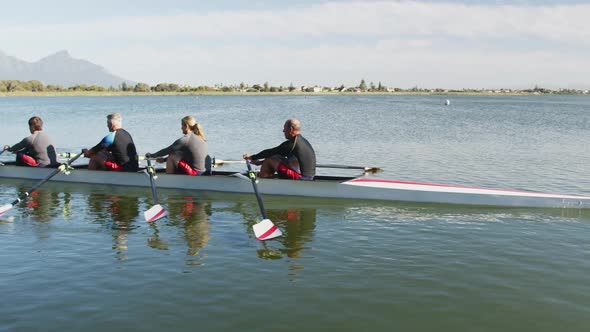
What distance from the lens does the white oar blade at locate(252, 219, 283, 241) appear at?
9531 mm

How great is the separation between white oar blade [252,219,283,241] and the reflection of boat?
124 inches

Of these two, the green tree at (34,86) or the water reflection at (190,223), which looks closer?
the water reflection at (190,223)

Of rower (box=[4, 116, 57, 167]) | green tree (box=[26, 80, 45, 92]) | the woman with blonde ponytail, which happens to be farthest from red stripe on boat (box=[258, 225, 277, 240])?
green tree (box=[26, 80, 45, 92])

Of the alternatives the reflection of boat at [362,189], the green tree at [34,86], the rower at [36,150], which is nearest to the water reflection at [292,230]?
the reflection of boat at [362,189]

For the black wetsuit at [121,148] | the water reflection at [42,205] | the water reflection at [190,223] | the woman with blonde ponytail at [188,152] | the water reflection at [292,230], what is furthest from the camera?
the black wetsuit at [121,148]

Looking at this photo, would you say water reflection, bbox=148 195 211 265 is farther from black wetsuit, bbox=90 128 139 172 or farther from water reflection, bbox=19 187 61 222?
water reflection, bbox=19 187 61 222

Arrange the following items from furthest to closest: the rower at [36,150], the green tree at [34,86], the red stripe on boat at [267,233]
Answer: the green tree at [34,86] → the rower at [36,150] → the red stripe on boat at [267,233]

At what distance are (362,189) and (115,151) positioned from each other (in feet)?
22.5

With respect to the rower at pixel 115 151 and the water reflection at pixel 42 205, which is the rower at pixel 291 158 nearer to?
the rower at pixel 115 151

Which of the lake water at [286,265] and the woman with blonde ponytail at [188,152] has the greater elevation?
the woman with blonde ponytail at [188,152]

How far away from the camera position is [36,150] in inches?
610

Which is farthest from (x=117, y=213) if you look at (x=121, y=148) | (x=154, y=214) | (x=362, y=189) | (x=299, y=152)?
(x=362, y=189)

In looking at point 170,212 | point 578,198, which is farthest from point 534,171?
point 170,212

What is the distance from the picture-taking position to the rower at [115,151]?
45.2 ft
